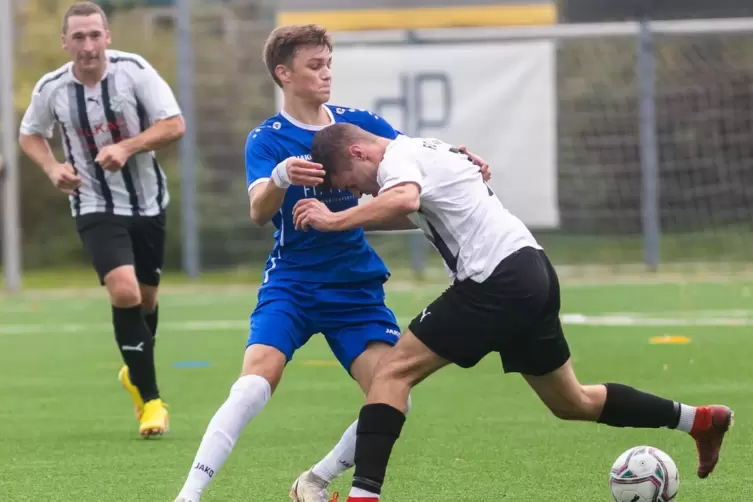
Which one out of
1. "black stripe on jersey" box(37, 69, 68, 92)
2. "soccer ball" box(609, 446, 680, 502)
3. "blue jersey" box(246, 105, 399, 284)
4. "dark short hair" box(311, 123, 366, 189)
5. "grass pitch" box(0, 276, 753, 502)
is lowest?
"grass pitch" box(0, 276, 753, 502)

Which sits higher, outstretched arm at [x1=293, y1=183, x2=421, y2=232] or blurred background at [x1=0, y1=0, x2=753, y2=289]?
outstretched arm at [x1=293, y1=183, x2=421, y2=232]

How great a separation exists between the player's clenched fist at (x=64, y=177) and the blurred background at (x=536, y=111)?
9.83 meters

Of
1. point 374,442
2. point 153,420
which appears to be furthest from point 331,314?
point 153,420

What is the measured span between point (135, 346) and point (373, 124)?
2366 millimetres

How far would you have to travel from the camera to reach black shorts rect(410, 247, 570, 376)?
5.13 m

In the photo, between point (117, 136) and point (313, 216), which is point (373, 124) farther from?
point (117, 136)

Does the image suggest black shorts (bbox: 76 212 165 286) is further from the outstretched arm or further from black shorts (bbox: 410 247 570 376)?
black shorts (bbox: 410 247 570 376)

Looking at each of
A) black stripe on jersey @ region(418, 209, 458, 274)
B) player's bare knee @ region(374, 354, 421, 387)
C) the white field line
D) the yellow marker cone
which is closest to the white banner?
the white field line

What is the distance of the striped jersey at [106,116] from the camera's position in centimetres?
783

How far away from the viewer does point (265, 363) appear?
5.48 m

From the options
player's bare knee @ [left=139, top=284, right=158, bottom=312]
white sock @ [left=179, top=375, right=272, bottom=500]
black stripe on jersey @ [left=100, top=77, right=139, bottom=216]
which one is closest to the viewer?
white sock @ [left=179, top=375, right=272, bottom=500]

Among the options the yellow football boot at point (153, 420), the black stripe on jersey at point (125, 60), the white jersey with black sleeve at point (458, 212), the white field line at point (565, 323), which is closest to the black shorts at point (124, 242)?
the yellow football boot at point (153, 420)

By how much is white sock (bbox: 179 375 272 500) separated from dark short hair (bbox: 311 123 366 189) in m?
0.79

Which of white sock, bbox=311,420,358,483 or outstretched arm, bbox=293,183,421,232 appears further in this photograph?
white sock, bbox=311,420,358,483
